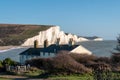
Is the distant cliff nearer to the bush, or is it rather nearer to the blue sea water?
the blue sea water

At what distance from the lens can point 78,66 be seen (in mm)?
30672

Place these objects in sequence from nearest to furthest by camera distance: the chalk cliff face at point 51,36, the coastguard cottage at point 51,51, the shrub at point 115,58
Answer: the shrub at point 115,58 → the coastguard cottage at point 51,51 → the chalk cliff face at point 51,36

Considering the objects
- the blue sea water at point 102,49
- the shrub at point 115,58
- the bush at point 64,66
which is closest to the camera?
the bush at point 64,66

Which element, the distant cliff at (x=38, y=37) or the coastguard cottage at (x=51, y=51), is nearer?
the coastguard cottage at (x=51, y=51)

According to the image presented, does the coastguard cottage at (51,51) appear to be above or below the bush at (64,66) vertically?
above

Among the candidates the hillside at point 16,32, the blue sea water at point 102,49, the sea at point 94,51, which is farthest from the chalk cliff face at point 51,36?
the sea at point 94,51

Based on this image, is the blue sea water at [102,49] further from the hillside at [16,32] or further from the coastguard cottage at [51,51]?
the hillside at [16,32]

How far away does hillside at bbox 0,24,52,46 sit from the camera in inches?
5231

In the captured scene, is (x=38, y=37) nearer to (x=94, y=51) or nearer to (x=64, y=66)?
(x=94, y=51)

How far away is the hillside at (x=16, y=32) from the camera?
13288 cm

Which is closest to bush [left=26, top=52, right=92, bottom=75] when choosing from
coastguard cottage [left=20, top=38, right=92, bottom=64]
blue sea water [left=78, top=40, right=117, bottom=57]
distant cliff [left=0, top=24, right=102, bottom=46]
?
blue sea water [left=78, top=40, right=117, bottom=57]

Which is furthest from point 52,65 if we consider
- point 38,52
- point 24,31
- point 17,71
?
point 24,31

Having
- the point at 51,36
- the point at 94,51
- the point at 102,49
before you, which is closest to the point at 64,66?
the point at 94,51

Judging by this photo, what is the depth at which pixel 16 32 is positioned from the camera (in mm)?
159000
